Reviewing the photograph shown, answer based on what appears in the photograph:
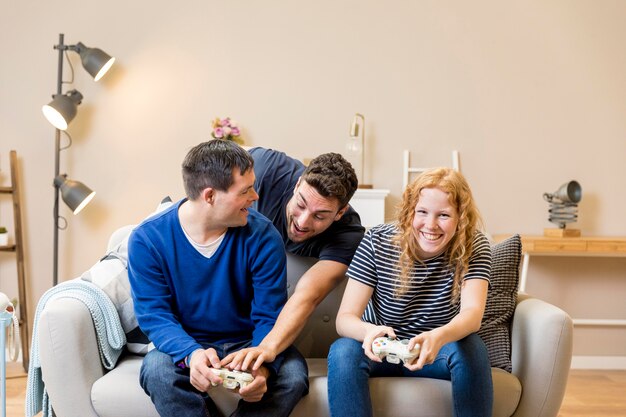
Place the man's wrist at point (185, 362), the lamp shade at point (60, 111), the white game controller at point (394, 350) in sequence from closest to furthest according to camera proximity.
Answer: the white game controller at point (394, 350), the man's wrist at point (185, 362), the lamp shade at point (60, 111)

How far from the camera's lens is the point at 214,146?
2.04m

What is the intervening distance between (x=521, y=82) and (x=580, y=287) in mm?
1199

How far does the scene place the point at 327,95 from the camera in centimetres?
400

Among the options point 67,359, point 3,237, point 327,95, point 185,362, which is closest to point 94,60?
point 3,237

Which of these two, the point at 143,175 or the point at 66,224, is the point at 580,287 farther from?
the point at 66,224

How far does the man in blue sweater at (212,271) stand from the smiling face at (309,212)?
147mm

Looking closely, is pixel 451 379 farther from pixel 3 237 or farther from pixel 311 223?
pixel 3 237

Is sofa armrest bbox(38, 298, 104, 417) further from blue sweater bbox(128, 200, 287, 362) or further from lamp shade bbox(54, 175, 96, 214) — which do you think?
lamp shade bbox(54, 175, 96, 214)

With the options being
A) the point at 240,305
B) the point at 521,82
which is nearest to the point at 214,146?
the point at 240,305

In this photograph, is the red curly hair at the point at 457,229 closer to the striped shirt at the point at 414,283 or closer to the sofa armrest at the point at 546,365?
the striped shirt at the point at 414,283

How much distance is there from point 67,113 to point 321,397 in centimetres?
234

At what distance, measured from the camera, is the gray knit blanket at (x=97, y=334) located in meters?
2.08

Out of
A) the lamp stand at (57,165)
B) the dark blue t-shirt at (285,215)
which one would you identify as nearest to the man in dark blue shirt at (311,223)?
the dark blue t-shirt at (285,215)

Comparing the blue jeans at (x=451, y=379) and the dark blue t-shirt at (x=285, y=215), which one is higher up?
the dark blue t-shirt at (x=285, y=215)
